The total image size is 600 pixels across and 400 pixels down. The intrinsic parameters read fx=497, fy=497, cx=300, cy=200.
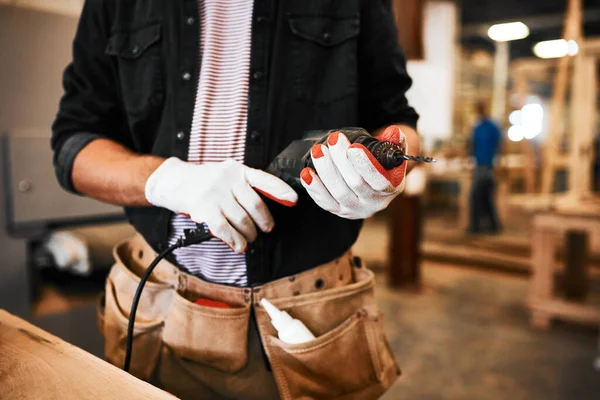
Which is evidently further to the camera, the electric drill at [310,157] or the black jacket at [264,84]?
the black jacket at [264,84]

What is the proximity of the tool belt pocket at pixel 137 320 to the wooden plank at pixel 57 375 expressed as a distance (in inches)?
4.9

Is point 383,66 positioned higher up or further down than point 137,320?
higher up

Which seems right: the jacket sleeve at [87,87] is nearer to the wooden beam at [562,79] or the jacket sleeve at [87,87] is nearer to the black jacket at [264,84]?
the black jacket at [264,84]

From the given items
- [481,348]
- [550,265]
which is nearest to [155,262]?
[481,348]

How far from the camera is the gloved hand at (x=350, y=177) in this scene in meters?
0.61

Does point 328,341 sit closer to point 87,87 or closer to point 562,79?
point 87,87

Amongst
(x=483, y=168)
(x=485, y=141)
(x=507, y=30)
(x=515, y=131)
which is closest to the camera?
(x=485, y=141)

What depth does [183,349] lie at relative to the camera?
2.66 feet

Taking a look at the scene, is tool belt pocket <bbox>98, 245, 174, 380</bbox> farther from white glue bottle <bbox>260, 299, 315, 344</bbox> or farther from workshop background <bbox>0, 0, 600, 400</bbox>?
workshop background <bbox>0, 0, 600, 400</bbox>

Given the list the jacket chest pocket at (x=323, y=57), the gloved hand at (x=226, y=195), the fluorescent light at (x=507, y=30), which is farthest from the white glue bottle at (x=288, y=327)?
the fluorescent light at (x=507, y=30)

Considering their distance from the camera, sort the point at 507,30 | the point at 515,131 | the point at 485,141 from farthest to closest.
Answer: the point at 507,30 → the point at 515,131 → the point at 485,141

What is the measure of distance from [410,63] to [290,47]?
9.60ft

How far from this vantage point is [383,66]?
3.04ft

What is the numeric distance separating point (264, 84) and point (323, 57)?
0.12 metres
